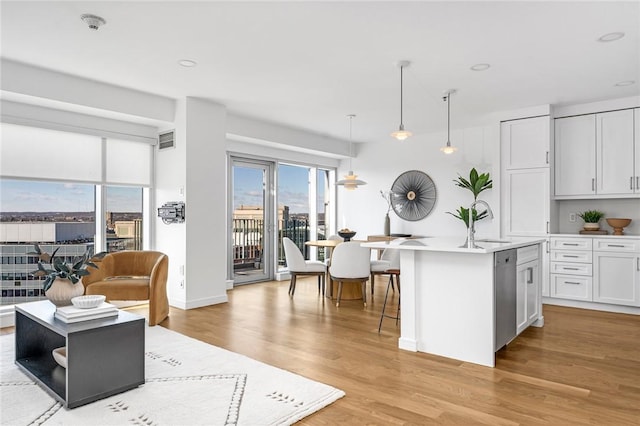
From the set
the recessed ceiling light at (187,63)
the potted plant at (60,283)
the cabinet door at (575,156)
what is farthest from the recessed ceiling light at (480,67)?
the potted plant at (60,283)

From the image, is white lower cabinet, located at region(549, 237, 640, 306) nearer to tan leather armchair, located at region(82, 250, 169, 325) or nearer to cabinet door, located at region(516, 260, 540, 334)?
cabinet door, located at region(516, 260, 540, 334)

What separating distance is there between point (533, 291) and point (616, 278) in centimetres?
166

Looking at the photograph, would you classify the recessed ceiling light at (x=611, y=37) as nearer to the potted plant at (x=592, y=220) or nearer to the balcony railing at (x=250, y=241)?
the potted plant at (x=592, y=220)

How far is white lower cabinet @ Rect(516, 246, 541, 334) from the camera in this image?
377 cm

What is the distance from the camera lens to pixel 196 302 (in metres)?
5.17

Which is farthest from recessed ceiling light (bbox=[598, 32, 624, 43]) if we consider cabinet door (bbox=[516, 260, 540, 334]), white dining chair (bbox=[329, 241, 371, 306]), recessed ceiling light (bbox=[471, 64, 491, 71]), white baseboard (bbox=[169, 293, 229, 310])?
white baseboard (bbox=[169, 293, 229, 310])

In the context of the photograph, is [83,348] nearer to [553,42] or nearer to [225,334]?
[225,334]

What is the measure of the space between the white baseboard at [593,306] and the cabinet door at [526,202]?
35.3 inches

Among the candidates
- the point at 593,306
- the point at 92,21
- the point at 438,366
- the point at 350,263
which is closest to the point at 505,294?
the point at 438,366

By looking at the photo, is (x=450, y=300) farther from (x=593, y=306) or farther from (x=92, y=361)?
(x=593, y=306)

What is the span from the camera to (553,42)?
3492 millimetres

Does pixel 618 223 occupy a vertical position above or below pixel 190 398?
above

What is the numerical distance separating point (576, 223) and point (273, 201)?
15.6 feet

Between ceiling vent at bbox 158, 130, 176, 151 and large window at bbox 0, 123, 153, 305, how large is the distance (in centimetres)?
21
